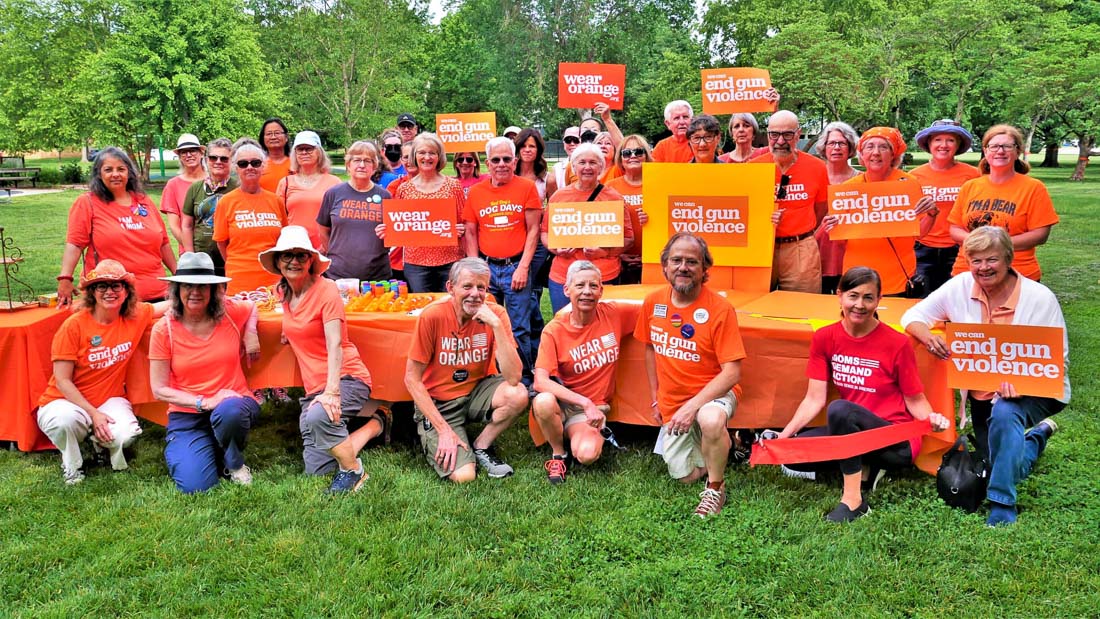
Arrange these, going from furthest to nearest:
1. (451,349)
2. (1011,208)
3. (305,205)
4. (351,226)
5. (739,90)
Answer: (739,90), (305,205), (351,226), (1011,208), (451,349)

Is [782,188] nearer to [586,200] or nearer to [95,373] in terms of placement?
[586,200]

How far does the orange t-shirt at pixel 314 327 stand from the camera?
514 cm

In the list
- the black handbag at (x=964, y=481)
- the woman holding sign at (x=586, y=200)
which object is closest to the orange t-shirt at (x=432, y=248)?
the woman holding sign at (x=586, y=200)

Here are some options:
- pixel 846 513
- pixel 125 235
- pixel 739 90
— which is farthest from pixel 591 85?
pixel 846 513

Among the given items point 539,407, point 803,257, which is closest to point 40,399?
point 539,407

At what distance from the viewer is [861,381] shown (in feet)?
14.9

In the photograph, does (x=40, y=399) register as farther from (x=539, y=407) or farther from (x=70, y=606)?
→ (x=539, y=407)

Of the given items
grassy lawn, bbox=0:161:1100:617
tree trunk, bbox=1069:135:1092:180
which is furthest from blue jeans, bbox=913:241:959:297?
tree trunk, bbox=1069:135:1092:180

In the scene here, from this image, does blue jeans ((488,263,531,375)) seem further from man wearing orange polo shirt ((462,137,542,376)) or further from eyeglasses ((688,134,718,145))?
eyeglasses ((688,134,718,145))

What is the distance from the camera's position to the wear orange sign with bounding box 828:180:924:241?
5.57 meters

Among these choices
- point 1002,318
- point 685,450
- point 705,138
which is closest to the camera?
point 1002,318

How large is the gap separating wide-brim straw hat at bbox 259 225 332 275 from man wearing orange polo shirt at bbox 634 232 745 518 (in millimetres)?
2171

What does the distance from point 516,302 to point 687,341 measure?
2.05 m

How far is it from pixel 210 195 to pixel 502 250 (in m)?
2.63
